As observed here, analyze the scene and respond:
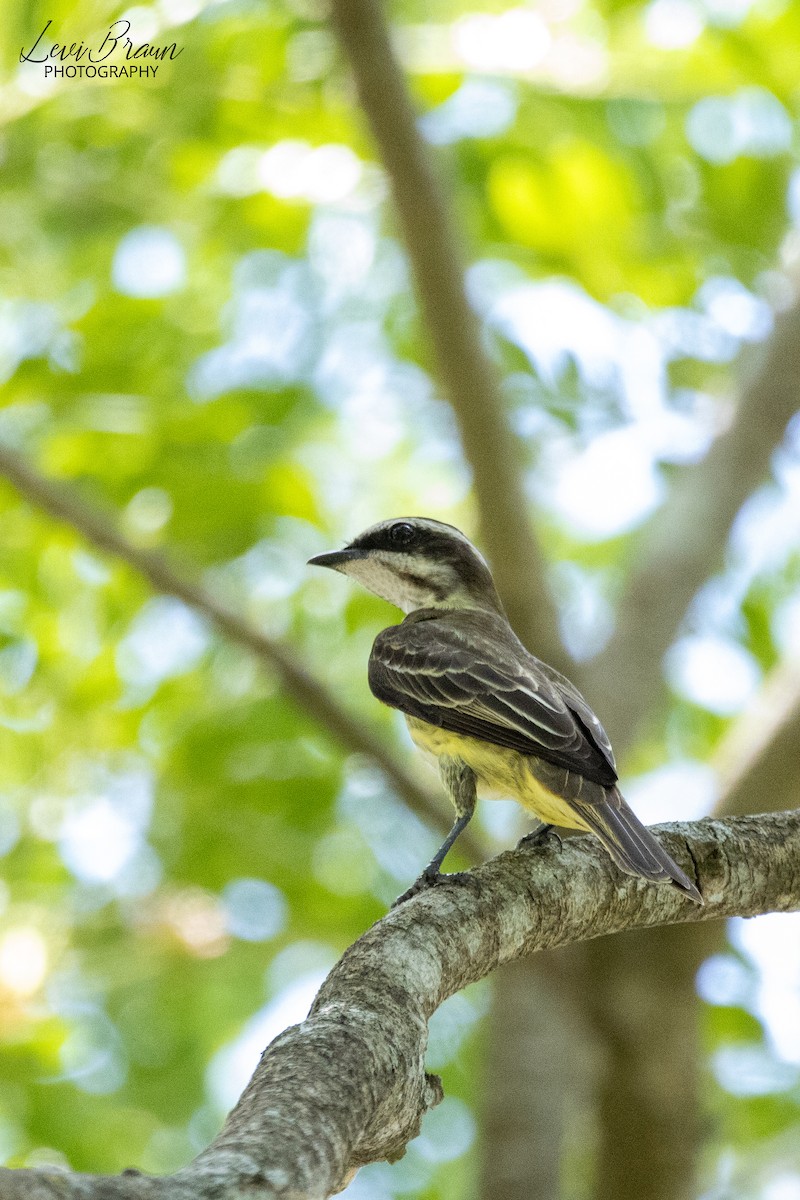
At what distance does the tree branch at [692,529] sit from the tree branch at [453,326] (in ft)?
2.77

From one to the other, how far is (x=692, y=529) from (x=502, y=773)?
3908 mm

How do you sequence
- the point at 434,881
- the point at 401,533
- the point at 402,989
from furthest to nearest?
the point at 401,533, the point at 434,881, the point at 402,989

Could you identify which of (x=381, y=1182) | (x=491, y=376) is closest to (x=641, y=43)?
(x=491, y=376)

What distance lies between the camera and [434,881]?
443 cm

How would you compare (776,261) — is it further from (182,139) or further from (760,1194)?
(760,1194)

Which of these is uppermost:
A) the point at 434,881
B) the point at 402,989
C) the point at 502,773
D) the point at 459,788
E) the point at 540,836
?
the point at 459,788

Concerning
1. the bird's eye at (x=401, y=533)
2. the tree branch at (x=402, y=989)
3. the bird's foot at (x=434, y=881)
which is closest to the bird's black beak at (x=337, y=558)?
the bird's eye at (x=401, y=533)

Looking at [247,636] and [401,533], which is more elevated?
[401,533]

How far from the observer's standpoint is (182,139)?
23.8 feet

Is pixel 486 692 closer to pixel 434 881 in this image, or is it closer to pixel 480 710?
pixel 480 710

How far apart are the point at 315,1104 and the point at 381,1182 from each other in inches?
264

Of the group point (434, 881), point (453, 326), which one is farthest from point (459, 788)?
point (453, 326)
